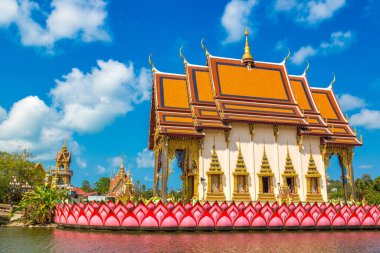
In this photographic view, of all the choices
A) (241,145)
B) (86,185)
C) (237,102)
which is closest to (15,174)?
(237,102)

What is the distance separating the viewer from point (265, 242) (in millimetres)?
10258

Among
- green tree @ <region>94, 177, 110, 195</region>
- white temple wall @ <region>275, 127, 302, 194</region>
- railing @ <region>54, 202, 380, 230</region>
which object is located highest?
green tree @ <region>94, 177, 110, 195</region>

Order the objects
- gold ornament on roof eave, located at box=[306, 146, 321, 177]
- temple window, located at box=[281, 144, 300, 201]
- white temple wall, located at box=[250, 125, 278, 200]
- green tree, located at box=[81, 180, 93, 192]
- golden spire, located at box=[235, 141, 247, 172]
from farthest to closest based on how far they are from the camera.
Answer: green tree, located at box=[81, 180, 93, 192], gold ornament on roof eave, located at box=[306, 146, 321, 177], temple window, located at box=[281, 144, 300, 201], white temple wall, located at box=[250, 125, 278, 200], golden spire, located at box=[235, 141, 247, 172]

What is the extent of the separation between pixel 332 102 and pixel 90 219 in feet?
60.4

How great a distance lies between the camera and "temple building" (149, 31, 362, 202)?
19.2 metres

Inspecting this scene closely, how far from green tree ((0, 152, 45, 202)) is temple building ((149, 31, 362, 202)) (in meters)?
16.0

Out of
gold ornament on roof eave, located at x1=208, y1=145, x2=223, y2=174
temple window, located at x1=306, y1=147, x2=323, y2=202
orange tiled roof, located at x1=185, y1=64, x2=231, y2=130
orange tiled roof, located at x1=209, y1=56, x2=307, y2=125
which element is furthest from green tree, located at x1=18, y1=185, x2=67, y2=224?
temple window, located at x1=306, y1=147, x2=323, y2=202

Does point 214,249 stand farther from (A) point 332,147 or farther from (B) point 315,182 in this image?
(A) point 332,147

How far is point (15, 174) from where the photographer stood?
110ft

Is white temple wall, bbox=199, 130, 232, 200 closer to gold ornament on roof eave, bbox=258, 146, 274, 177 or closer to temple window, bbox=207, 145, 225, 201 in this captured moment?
temple window, bbox=207, 145, 225, 201

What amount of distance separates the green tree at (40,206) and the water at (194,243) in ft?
14.2

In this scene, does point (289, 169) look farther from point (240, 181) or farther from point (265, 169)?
point (240, 181)

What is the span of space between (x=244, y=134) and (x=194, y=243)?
11.0 metres

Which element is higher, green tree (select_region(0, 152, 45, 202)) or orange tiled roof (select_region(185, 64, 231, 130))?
orange tiled roof (select_region(185, 64, 231, 130))
